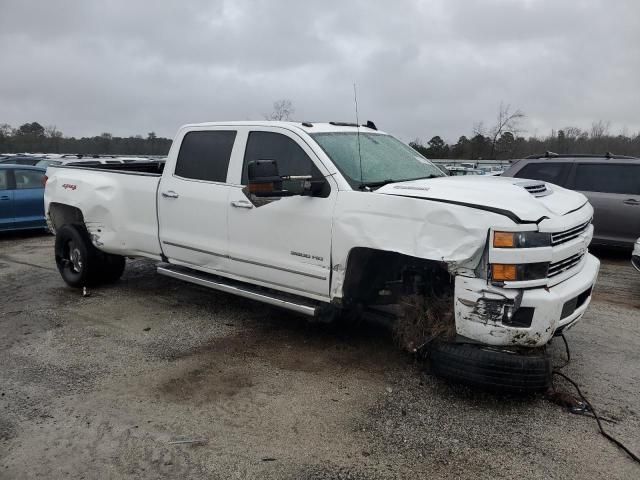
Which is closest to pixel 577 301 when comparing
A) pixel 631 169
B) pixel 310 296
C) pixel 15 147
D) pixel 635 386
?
pixel 635 386

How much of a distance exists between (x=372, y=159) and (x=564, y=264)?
1.80 m

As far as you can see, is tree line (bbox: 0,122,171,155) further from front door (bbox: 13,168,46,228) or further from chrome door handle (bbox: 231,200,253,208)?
chrome door handle (bbox: 231,200,253,208)

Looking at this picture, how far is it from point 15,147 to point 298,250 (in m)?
36.3

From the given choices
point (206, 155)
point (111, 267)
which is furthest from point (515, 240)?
point (111, 267)

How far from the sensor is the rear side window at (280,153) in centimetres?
464

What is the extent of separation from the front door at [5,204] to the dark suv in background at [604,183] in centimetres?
967

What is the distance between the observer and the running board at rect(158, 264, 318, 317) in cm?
451

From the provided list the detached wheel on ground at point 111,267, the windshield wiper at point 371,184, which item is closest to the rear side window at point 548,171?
the windshield wiper at point 371,184

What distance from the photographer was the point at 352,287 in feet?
14.1

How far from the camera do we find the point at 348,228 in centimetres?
415

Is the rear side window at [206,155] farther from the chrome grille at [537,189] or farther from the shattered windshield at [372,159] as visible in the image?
→ the chrome grille at [537,189]

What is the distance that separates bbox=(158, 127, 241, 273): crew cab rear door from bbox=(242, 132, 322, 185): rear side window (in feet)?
0.75

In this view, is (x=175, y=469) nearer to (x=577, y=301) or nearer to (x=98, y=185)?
(x=577, y=301)

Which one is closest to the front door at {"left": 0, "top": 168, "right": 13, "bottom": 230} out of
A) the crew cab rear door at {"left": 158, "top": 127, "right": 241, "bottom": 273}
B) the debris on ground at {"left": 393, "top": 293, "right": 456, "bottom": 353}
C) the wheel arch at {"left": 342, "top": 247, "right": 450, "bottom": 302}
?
the crew cab rear door at {"left": 158, "top": 127, "right": 241, "bottom": 273}
